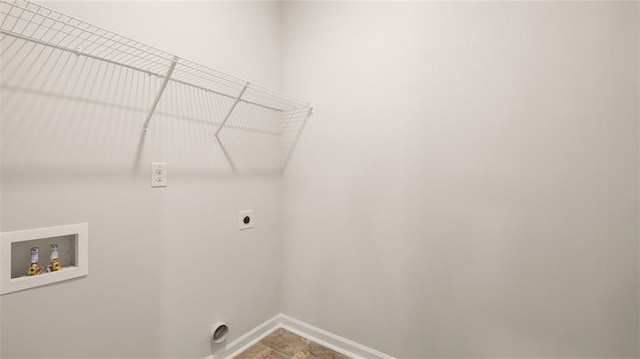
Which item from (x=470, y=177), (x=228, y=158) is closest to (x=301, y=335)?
(x=228, y=158)

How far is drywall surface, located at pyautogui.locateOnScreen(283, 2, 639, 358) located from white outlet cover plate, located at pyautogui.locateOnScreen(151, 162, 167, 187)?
0.80 metres

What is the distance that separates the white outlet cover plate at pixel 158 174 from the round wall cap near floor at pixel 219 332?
0.83 metres

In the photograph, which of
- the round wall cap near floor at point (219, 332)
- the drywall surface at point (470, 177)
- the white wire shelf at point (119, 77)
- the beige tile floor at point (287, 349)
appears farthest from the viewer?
the beige tile floor at point (287, 349)

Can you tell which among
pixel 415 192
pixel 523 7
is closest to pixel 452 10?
pixel 523 7

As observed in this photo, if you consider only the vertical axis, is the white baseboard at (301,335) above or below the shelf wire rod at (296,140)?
below

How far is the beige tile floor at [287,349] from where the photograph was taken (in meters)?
1.55

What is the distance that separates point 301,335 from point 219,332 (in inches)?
21.7

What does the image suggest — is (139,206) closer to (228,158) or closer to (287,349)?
(228,158)

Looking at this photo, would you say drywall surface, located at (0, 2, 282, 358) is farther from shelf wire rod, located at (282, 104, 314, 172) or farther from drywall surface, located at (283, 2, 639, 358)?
drywall surface, located at (283, 2, 639, 358)

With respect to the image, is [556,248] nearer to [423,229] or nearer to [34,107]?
[423,229]

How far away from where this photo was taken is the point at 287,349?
5.29 ft

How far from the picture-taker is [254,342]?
166cm

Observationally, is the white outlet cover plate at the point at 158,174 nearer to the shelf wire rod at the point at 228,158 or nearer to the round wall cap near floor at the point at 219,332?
the shelf wire rod at the point at 228,158

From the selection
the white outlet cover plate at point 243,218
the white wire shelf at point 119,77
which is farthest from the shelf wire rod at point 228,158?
the white outlet cover plate at point 243,218
